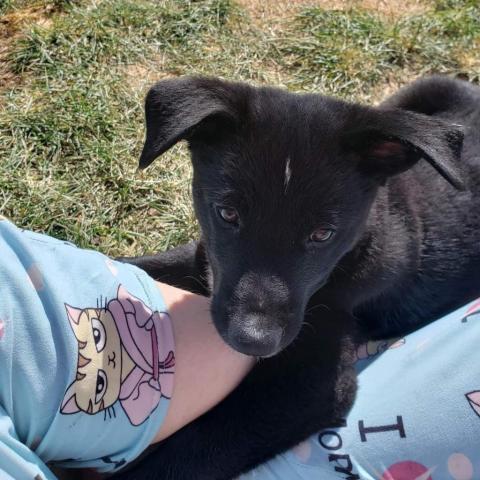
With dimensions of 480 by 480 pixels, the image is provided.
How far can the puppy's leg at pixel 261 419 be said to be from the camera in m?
2.06

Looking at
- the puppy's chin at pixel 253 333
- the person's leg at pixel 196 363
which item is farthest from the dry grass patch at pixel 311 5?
the puppy's chin at pixel 253 333

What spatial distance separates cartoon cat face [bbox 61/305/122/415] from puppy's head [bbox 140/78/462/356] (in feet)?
1.17

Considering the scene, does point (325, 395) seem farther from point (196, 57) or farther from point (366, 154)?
point (196, 57)

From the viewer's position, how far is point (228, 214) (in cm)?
202

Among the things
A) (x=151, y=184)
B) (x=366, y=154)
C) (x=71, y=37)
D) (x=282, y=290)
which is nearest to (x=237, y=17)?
(x=71, y=37)

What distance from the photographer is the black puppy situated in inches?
74.4

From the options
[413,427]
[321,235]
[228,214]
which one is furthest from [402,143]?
[413,427]

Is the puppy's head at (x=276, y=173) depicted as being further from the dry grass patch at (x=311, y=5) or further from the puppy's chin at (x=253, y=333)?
the dry grass patch at (x=311, y=5)

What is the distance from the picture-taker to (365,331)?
101 inches

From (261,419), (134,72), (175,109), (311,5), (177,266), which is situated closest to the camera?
(175,109)

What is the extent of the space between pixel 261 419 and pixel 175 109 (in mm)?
1022

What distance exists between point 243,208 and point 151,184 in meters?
1.40

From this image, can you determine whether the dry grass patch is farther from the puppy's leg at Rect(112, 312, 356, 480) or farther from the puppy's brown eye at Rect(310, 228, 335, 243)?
the puppy's leg at Rect(112, 312, 356, 480)

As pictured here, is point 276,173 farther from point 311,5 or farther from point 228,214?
point 311,5
